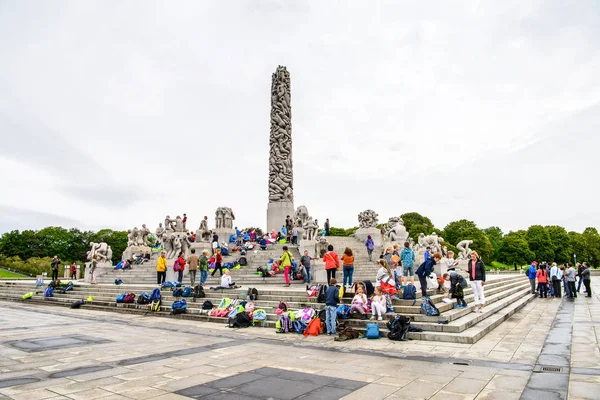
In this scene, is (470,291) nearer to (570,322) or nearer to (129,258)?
(570,322)

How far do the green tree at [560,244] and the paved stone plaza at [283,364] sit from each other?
239 ft

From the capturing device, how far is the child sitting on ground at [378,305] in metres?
9.90

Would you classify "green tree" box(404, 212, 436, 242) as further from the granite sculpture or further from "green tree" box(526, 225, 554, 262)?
the granite sculpture

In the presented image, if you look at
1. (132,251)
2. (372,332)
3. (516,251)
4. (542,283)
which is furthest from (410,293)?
(516,251)

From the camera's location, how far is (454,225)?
74688mm

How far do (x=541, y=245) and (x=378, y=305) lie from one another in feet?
239

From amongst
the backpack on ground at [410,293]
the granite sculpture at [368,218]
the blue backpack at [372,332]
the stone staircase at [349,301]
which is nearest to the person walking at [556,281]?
the stone staircase at [349,301]

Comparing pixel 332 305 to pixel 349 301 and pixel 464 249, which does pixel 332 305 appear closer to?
pixel 349 301

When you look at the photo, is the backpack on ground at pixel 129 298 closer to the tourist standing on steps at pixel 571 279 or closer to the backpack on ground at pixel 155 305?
the backpack on ground at pixel 155 305

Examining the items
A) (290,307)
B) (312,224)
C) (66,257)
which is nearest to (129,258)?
(312,224)

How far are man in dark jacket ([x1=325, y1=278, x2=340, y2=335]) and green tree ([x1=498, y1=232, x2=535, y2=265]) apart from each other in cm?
6786

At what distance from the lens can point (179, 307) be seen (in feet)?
43.5

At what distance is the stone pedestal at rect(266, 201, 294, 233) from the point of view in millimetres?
33750

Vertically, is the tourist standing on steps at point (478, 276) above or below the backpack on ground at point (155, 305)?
above
